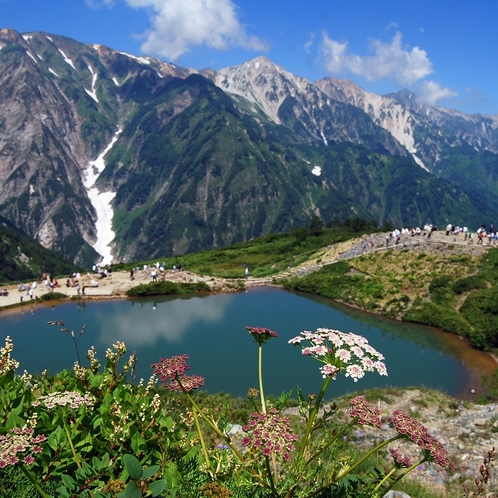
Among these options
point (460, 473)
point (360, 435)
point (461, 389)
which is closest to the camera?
point (460, 473)

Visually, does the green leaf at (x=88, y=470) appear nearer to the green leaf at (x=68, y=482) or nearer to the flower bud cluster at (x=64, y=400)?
the green leaf at (x=68, y=482)

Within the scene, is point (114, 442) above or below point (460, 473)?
above

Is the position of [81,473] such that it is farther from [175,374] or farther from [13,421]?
[175,374]

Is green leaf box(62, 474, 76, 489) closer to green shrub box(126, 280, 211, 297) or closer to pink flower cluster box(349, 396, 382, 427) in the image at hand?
pink flower cluster box(349, 396, 382, 427)

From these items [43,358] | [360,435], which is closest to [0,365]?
[360,435]

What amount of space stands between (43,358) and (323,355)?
Answer: 2725 centimetres

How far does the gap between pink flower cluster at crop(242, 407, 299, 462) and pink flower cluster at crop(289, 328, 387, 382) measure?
553mm

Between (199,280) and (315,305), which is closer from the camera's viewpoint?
(315,305)

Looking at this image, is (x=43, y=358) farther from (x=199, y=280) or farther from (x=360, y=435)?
(x=199, y=280)

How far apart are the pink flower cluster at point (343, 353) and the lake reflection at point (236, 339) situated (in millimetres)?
19138

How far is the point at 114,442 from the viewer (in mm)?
3936

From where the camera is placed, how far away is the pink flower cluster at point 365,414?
3.58m

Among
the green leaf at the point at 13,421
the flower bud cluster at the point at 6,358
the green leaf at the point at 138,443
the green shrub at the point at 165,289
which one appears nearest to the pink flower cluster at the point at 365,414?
the green leaf at the point at 138,443

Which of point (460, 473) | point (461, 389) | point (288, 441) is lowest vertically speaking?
point (461, 389)
